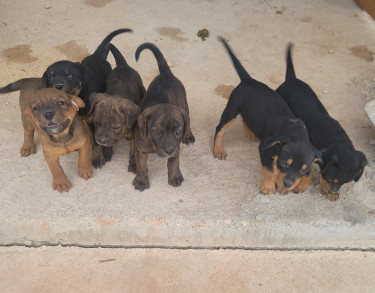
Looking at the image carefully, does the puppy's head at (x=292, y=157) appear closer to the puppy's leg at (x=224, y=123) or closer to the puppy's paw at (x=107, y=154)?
the puppy's leg at (x=224, y=123)

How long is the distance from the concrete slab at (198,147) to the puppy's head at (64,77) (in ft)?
3.13

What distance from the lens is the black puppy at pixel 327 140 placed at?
154 inches

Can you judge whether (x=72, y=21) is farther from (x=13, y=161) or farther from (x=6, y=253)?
(x=6, y=253)

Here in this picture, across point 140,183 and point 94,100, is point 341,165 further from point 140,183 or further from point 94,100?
point 94,100

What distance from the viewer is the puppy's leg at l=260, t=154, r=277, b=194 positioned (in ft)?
13.9

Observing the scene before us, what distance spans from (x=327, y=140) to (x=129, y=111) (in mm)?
2114

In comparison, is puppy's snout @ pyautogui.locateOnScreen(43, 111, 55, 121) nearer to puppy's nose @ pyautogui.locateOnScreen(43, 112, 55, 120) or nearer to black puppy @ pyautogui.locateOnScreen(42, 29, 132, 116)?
puppy's nose @ pyautogui.locateOnScreen(43, 112, 55, 120)

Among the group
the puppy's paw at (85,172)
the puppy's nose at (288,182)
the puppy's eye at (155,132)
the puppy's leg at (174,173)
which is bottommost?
the puppy's paw at (85,172)

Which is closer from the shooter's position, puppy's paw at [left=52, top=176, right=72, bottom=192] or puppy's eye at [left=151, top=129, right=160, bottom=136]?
puppy's eye at [left=151, top=129, right=160, bottom=136]

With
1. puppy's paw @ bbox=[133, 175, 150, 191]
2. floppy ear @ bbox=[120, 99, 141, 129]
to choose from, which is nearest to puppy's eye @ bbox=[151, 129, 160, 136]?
floppy ear @ bbox=[120, 99, 141, 129]

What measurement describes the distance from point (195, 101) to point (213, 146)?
1.08 m

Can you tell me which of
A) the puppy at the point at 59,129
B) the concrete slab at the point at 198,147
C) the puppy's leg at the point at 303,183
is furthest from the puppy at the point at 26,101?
the puppy's leg at the point at 303,183

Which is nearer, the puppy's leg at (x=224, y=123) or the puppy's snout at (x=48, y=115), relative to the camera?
the puppy's snout at (x=48, y=115)

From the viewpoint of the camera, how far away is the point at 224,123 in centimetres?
478
